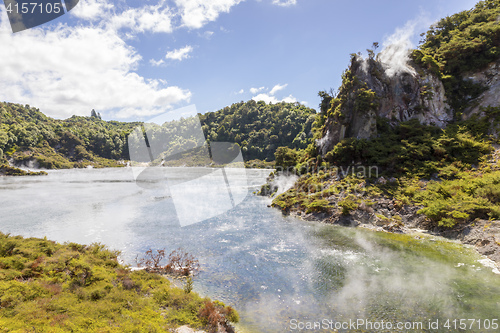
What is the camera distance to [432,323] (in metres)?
9.12

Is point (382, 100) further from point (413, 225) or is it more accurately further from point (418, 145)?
point (413, 225)

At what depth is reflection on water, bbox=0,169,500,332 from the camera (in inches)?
397

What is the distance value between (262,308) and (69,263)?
8.95m

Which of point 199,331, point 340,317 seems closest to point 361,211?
point 340,317

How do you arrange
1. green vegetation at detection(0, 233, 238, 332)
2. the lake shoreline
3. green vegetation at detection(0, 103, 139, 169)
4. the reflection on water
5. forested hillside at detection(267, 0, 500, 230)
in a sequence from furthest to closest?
green vegetation at detection(0, 103, 139, 169) < forested hillside at detection(267, 0, 500, 230) < the lake shoreline < the reflection on water < green vegetation at detection(0, 233, 238, 332)

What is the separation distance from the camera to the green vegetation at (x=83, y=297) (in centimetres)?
715

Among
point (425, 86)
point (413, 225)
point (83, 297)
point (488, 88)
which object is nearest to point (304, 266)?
point (83, 297)

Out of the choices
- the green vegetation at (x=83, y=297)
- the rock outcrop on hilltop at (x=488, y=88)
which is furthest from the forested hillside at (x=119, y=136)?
the green vegetation at (x=83, y=297)

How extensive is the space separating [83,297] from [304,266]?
1112 cm

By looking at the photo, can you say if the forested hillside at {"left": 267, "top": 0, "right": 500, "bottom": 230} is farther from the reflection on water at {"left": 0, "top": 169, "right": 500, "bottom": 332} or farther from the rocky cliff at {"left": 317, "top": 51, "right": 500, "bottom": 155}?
the reflection on water at {"left": 0, "top": 169, "right": 500, "bottom": 332}

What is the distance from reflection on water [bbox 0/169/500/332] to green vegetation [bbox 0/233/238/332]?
7.72 feet

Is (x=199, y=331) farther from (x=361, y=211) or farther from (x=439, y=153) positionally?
(x=439, y=153)

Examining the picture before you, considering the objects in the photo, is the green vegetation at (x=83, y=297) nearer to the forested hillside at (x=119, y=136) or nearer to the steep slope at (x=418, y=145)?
the steep slope at (x=418, y=145)

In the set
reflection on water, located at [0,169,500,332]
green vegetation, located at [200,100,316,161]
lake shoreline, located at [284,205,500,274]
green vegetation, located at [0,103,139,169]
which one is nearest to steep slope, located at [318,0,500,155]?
lake shoreline, located at [284,205,500,274]
